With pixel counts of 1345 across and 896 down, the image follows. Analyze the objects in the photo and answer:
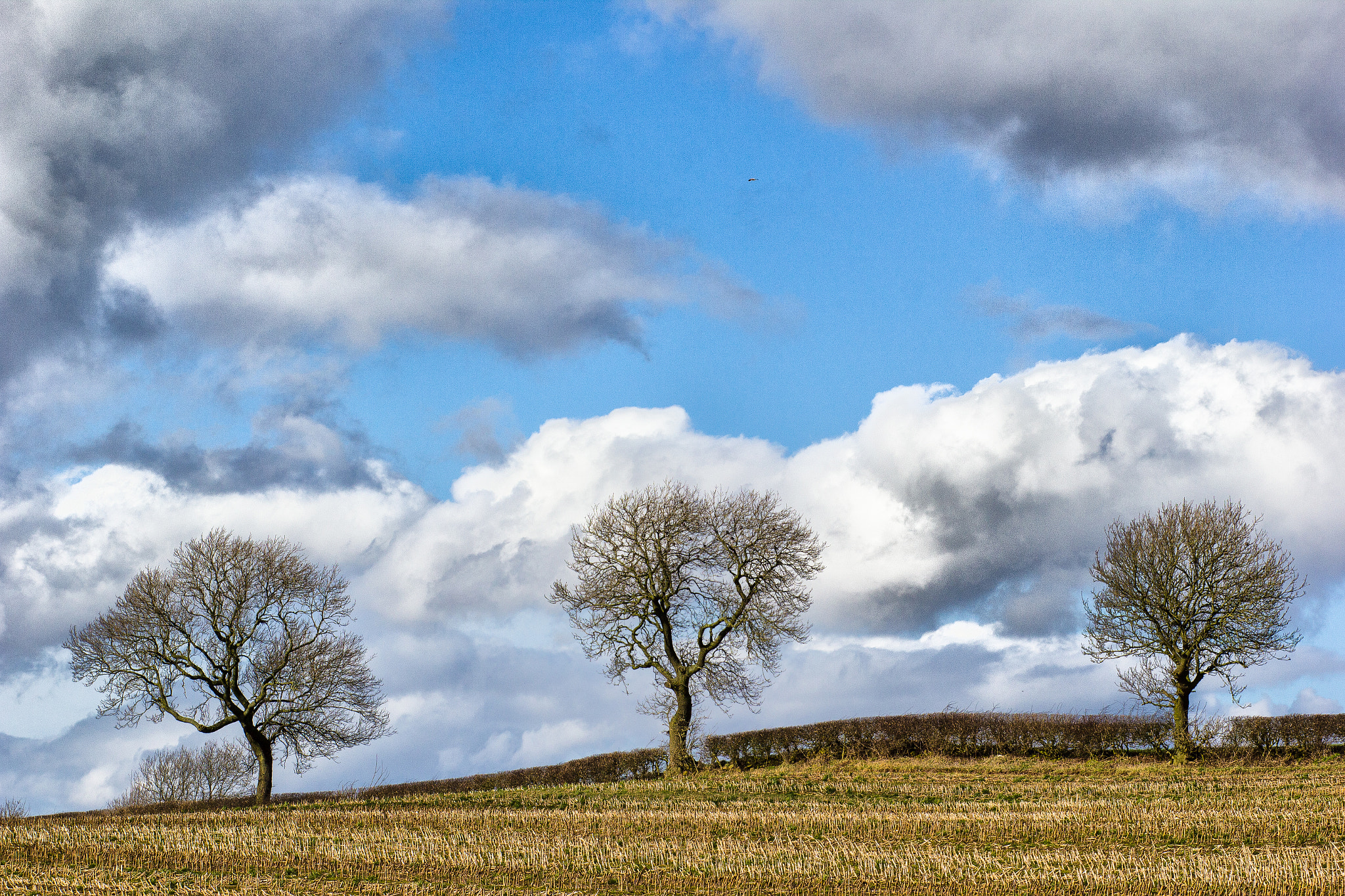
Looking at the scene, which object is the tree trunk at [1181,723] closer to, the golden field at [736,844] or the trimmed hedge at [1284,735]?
the trimmed hedge at [1284,735]

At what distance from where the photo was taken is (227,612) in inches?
1551

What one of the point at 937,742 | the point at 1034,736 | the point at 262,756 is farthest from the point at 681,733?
the point at 262,756

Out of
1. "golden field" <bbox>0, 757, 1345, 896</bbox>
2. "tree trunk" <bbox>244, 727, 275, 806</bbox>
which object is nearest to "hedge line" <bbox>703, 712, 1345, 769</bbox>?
"golden field" <bbox>0, 757, 1345, 896</bbox>

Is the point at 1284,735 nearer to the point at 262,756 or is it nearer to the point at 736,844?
the point at 736,844

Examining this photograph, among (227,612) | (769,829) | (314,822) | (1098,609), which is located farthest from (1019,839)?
(227,612)

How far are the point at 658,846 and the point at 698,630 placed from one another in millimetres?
19161

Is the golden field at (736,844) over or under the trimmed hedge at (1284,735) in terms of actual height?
over

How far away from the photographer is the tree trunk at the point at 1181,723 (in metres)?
36.1

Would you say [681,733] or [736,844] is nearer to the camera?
[736,844]

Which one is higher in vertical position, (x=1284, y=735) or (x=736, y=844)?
(x=736, y=844)

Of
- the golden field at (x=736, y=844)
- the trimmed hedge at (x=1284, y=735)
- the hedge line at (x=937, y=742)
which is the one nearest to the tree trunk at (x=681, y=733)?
the hedge line at (x=937, y=742)

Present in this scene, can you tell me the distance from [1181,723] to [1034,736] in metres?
5.02

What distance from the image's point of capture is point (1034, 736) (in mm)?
37688

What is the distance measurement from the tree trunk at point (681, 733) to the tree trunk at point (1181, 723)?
672 inches
